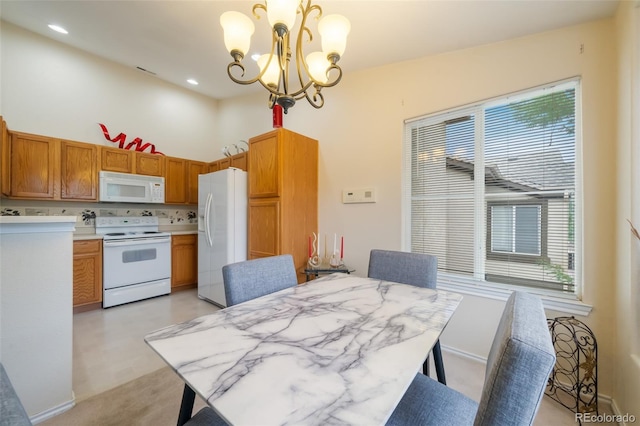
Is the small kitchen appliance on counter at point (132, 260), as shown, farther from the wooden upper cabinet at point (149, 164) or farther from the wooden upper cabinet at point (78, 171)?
the wooden upper cabinet at point (149, 164)

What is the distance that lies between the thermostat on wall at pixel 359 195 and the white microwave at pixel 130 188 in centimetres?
289

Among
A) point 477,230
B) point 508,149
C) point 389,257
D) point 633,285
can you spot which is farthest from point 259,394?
point 508,149

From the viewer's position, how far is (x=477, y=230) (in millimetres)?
2168

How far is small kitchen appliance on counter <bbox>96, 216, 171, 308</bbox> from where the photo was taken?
3113 mm

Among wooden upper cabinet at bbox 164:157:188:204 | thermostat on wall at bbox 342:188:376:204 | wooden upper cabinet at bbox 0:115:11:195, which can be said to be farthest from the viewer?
wooden upper cabinet at bbox 164:157:188:204

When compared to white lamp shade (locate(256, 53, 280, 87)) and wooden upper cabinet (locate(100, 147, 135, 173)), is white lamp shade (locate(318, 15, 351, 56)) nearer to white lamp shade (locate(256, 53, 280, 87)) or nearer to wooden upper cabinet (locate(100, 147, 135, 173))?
white lamp shade (locate(256, 53, 280, 87))

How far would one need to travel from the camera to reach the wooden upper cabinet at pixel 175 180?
12.8 ft

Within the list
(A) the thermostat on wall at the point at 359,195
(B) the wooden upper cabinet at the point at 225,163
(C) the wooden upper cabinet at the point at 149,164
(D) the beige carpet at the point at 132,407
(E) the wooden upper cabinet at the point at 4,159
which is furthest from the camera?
(B) the wooden upper cabinet at the point at 225,163

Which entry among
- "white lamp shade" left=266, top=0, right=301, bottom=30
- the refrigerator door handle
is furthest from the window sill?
the refrigerator door handle

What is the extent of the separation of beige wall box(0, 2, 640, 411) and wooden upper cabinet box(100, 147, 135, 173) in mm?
340

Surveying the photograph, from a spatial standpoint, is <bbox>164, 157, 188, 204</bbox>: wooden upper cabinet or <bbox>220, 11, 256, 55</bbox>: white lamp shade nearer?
<bbox>220, 11, 256, 55</bbox>: white lamp shade

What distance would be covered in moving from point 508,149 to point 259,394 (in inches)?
96.1

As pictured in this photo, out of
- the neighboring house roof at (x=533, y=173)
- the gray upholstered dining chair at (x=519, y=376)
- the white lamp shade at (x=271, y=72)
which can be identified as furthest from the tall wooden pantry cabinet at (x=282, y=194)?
the gray upholstered dining chair at (x=519, y=376)

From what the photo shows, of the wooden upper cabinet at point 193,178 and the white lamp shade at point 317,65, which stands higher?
the white lamp shade at point 317,65
